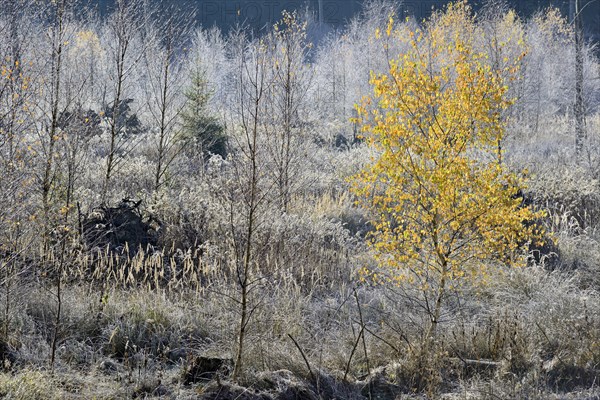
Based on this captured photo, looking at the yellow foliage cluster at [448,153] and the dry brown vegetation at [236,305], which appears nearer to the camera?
the dry brown vegetation at [236,305]

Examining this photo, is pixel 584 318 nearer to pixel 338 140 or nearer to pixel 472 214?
pixel 472 214

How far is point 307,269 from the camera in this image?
7457 mm

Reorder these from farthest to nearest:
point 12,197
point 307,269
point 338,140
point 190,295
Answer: point 338,140 < point 307,269 < point 190,295 < point 12,197

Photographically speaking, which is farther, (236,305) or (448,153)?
(236,305)

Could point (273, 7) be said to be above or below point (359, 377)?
above

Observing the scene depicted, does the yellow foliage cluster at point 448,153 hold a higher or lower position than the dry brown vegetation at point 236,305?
higher

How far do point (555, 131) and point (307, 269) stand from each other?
17.8 metres

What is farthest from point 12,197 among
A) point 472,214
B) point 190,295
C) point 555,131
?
point 555,131

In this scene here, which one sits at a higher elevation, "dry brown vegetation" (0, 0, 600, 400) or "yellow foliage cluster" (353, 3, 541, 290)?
"yellow foliage cluster" (353, 3, 541, 290)

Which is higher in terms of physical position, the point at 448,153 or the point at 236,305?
the point at 448,153

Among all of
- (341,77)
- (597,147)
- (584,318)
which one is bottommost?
(584,318)

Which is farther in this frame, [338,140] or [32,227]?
[338,140]

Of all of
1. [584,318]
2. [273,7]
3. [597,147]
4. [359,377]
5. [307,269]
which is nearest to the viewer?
[359,377]

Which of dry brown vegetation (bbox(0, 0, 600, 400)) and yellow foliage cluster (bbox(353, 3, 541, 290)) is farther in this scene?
yellow foliage cluster (bbox(353, 3, 541, 290))
